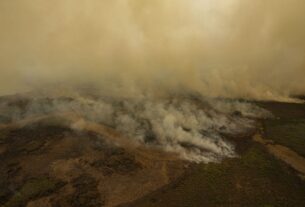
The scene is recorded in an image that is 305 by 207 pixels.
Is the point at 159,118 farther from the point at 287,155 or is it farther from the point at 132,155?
the point at 287,155

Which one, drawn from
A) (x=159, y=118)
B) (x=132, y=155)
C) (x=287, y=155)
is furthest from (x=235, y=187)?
(x=159, y=118)

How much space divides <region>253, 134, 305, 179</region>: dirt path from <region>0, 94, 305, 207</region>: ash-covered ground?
43cm

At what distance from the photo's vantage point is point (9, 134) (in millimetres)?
35000

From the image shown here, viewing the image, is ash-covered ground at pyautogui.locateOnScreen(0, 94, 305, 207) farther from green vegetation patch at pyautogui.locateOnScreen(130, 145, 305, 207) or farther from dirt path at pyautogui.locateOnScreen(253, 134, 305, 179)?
dirt path at pyautogui.locateOnScreen(253, 134, 305, 179)

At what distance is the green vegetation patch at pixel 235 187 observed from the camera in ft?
84.7

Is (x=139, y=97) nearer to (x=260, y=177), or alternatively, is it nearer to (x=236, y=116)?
(x=236, y=116)

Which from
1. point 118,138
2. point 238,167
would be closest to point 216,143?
point 238,167

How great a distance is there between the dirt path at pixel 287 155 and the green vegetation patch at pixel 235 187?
1.06 metres

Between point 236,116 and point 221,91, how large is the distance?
459 inches

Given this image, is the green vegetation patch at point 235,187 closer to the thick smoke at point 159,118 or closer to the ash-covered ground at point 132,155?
the ash-covered ground at point 132,155

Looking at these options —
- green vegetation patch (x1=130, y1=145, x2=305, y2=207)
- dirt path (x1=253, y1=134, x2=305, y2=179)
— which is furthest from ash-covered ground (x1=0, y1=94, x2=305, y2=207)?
dirt path (x1=253, y1=134, x2=305, y2=179)

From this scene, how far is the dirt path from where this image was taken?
32.5 meters

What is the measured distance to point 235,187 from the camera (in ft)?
91.6

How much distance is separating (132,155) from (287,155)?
16.3m
